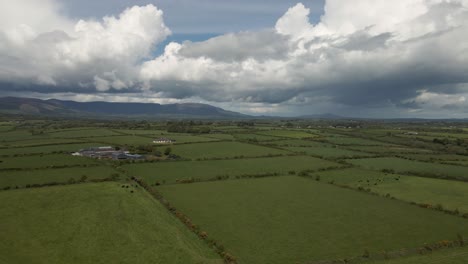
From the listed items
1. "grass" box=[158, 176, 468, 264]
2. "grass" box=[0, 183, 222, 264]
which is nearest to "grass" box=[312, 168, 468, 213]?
"grass" box=[158, 176, 468, 264]

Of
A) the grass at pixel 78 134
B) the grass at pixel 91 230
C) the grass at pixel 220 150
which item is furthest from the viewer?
the grass at pixel 78 134

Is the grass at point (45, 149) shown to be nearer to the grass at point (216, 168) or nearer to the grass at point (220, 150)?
the grass at point (220, 150)

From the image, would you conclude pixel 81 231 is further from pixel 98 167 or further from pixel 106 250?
pixel 98 167

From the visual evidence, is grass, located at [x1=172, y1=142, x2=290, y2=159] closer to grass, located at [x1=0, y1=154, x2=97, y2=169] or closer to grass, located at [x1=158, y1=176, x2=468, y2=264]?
grass, located at [x1=0, y1=154, x2=97, y2=169]

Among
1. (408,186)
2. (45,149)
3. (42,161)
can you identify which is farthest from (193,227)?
(45,149)

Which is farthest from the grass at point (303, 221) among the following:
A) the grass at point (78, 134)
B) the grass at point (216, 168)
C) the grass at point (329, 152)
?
the grass at point (78, 134)

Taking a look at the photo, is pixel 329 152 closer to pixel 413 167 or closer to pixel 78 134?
pixel 413 167
